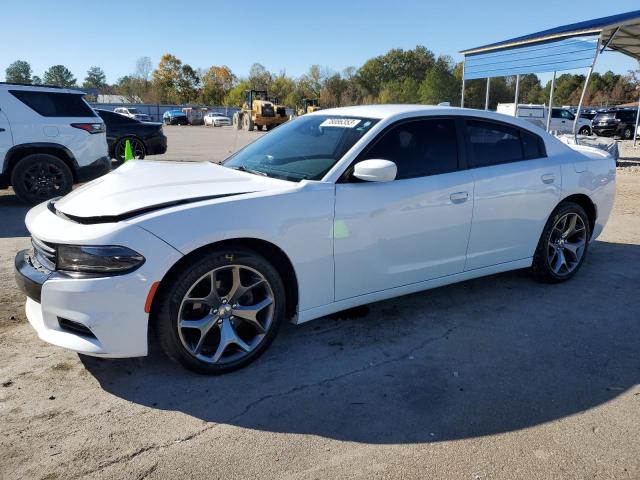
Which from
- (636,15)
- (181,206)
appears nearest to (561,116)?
(636,15)

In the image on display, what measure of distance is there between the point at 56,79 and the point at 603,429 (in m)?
153

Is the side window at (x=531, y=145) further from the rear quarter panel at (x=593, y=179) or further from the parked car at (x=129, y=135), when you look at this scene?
the parked car at (x=129, y=135)

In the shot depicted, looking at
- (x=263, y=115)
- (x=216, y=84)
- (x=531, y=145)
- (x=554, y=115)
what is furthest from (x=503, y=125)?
(x=216, y=84)

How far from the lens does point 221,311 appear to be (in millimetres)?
3141

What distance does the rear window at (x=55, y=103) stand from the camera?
7852 millimetres

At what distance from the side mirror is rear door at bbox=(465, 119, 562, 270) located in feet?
3.31

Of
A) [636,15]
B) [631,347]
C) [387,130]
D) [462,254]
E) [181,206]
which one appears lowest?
[631,347]

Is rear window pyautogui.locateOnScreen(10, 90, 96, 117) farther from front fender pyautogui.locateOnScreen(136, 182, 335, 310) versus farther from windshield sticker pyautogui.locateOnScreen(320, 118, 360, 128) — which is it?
front fender pyautogui.locateOnScreen(136, 182, 335, 310)

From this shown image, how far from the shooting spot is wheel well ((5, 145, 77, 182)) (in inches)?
306

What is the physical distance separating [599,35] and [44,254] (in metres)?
14.4

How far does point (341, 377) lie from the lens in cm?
316

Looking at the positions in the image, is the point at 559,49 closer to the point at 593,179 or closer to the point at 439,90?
the point at 593,179

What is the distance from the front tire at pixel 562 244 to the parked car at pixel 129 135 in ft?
36.0

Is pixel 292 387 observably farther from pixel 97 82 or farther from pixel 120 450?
pixel 97 82
